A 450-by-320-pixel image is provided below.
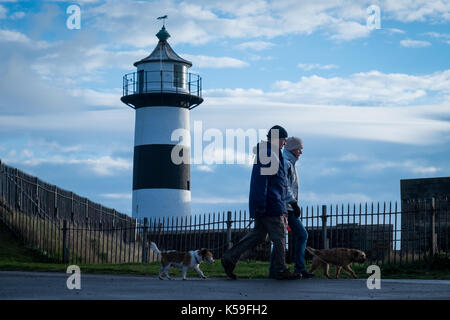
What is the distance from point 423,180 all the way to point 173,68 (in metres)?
15.9

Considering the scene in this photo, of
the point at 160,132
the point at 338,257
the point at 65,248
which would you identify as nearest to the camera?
the point at 338,257

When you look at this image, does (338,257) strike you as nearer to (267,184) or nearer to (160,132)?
(267,184)

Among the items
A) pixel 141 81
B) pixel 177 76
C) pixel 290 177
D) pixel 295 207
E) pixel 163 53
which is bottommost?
pixel 295 207

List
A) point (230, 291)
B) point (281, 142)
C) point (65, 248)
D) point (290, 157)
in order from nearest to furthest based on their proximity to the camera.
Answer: point (230, 291)
point (281, 142)
point (290, 157)
point (65, 248)

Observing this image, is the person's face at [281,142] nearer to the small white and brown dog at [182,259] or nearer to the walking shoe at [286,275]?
the walking shoe at [286,275]

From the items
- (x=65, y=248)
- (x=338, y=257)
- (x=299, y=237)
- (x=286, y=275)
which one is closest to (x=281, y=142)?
(x=299, y=237)

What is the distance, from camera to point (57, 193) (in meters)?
22.6

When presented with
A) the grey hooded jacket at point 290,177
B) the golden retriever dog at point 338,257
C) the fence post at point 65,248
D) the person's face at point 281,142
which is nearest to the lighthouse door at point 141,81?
the fence post at point 65,248

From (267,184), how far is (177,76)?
25574mm

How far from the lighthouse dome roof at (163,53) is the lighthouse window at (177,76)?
0.33 metres

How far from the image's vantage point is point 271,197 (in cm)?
1038

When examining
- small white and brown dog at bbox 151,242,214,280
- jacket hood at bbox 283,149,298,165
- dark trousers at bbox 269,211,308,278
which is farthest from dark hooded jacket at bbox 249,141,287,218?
small white and brown dog at bbox 151,242,214,280
